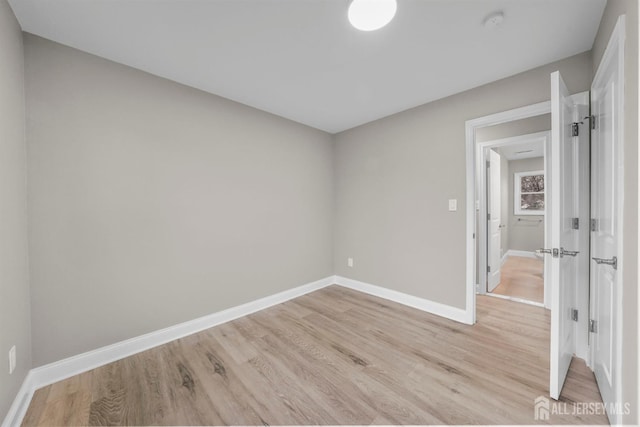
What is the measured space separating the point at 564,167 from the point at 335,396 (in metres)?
2.06

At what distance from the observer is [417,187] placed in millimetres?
2854

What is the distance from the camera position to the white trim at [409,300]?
256cm

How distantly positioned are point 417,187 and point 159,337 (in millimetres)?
2998

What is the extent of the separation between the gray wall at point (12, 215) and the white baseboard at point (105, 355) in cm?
9

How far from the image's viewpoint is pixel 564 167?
1.54 m

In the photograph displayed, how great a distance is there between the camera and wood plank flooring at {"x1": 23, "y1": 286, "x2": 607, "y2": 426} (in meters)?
1.43

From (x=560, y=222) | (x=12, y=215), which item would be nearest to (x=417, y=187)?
(x=560, y=222)

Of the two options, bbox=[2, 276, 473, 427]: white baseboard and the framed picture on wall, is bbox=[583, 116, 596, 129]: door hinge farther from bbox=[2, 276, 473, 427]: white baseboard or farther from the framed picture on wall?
the framed picture on wall

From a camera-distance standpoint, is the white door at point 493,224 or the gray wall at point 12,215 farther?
the white door at point 493,224

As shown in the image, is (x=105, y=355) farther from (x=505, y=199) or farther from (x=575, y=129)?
(x=505, y=199)

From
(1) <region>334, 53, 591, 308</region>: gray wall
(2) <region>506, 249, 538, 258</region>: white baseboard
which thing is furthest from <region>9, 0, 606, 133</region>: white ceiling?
(2) <region>506, 249, 538, 258</region>: white baseboard

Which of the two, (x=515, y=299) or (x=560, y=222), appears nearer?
(x=560, y=222)

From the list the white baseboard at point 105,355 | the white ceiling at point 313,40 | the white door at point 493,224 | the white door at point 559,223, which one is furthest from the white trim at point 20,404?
the white door at point 493,224

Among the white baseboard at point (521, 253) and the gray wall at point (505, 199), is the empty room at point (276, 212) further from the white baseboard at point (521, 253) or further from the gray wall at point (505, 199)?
the white baseboard at point (521, 253)
